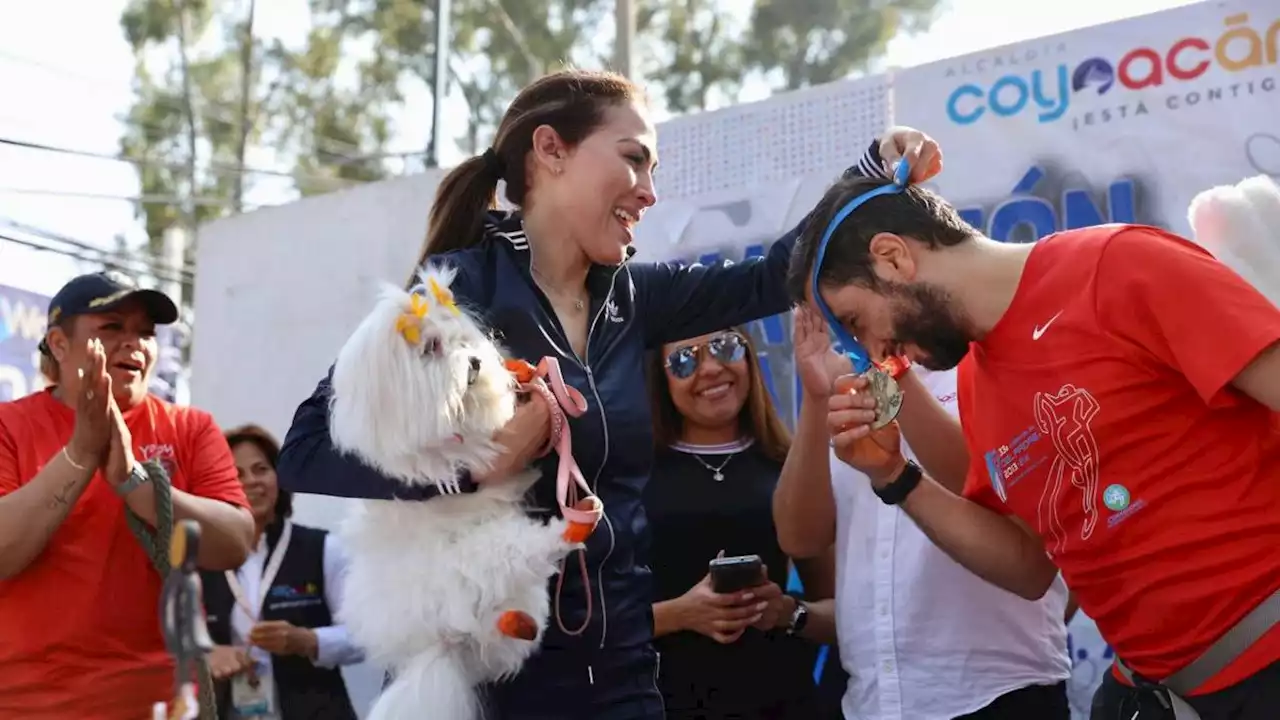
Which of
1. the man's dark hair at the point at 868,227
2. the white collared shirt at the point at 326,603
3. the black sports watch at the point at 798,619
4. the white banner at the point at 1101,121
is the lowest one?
the white collared shirt at the point at 326,603

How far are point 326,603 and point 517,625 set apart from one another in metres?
2.89

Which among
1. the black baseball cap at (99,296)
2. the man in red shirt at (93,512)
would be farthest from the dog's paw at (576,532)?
the black baseball cap at (99,296)

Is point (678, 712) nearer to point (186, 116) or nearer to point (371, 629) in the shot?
point (371, 629)

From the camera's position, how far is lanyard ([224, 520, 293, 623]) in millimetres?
4404

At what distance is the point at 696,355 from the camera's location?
11.2 ft

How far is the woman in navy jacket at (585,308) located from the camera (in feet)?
6.29

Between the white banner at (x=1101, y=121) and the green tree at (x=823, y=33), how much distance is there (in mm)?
13705

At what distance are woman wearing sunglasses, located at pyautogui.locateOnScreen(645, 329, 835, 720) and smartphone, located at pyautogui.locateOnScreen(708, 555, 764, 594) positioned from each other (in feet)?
0.06

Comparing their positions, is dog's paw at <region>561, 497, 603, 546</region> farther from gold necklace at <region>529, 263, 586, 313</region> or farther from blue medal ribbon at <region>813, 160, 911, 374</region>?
blue medal ribbon at <region>813, 160, 911, 374</region>

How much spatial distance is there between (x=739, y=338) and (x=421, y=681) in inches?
71.7

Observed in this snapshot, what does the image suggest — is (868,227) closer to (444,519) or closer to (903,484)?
(903,484)

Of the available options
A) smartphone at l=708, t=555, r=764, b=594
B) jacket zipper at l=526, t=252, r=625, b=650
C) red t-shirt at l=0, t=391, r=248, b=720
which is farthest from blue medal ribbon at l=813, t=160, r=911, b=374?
red t-shirt at l=0, t=391, r=248, b=720

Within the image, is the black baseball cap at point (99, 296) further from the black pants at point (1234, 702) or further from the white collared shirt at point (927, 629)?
the black pants at point (1234, 702)

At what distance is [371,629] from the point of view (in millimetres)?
1969
